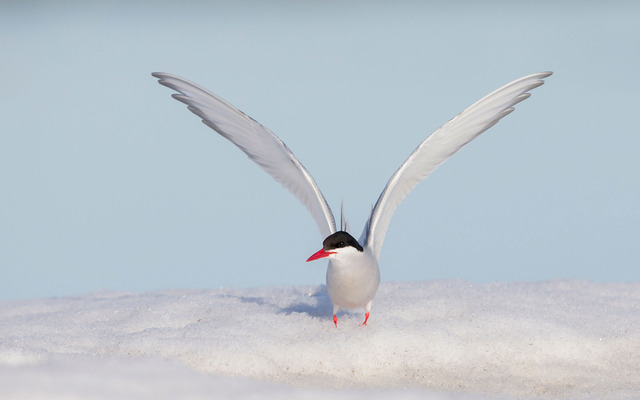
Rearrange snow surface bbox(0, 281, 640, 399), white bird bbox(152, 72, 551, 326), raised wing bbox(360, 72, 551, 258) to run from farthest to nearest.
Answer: raised wing bbox(360, 72, 551, 258)
white bird bbox(152, 72, 551, 326)
snow surface bbox(0, 281, 640, 399)

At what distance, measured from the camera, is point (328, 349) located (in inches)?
135

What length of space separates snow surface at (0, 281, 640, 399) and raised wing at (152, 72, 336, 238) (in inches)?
26.6

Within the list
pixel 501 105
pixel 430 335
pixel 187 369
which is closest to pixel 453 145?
pixel 501 105

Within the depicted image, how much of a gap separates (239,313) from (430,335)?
1212 mm

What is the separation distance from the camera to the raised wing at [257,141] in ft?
12.9

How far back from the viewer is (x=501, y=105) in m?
3.96

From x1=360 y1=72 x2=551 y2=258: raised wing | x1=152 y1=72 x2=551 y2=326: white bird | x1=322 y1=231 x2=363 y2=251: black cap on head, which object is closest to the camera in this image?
x1=322 y1=231 x2=363 y2=251: black cap on head

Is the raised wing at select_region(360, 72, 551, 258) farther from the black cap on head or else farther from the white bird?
the black cap on head

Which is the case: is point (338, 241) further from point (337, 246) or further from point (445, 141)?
point (445, 141)

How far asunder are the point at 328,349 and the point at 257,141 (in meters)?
1.31

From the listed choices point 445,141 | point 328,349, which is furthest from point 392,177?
point 328,349

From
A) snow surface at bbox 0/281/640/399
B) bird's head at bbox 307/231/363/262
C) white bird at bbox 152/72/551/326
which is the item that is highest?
white bird at bbox 152/72/551/326

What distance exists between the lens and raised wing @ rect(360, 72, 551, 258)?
3.89 m

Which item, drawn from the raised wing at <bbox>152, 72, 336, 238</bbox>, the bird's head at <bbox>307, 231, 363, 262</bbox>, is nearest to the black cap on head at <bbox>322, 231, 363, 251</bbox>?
the bird's head at <bbox>307, 231, 363, 262</bbox>
